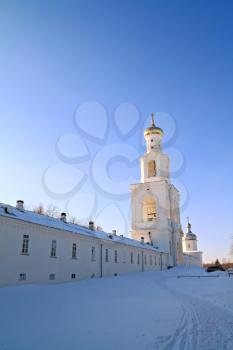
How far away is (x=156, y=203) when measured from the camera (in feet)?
206

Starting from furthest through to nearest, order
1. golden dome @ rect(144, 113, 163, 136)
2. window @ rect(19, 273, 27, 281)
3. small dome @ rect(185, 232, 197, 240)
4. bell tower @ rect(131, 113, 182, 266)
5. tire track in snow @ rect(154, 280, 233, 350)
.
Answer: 1. small dome @ rect(185, 232, 197, 240)
2. golden dome @ rect(144, 113, 163, 136)
3. bell tower @ rect(131, 113, 182, 266)
4. window @ rect(19, 273, 27, 281)
5. tire track in snow @ rect(154, 280, 233, 350)

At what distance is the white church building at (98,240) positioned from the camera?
21969 millimetres

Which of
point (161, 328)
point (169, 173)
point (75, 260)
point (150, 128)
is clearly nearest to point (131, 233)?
point (169, 173)

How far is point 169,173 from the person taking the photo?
6750 centimetres

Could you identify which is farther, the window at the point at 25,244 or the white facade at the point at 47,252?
the window at the point at 25,244

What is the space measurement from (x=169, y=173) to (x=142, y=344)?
199 ft

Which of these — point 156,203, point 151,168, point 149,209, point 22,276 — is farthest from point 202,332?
point 149,209

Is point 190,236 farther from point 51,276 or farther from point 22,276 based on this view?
point 22,276

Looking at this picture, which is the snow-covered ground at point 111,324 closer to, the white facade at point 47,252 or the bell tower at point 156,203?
the white facade at point 47,252

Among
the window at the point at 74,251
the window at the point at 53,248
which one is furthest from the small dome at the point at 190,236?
the window at the point at 53,248

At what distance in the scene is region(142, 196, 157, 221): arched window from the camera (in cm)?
6450

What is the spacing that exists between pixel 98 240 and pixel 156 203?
3036cm

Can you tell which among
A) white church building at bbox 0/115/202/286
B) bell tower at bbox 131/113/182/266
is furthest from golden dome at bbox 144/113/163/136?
white church building at bbox 0/115/202/286

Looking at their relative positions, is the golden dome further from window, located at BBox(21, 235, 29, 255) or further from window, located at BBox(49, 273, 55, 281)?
window, located at BBox(21, 235, 29, 255)
